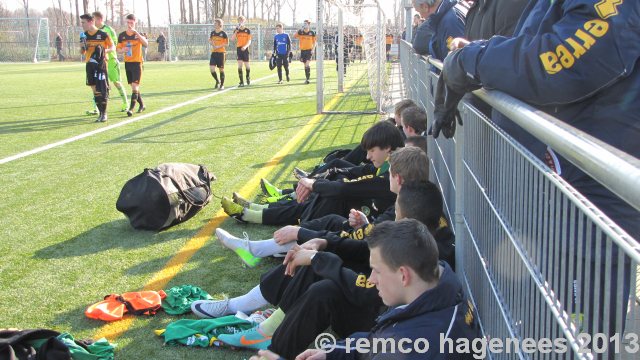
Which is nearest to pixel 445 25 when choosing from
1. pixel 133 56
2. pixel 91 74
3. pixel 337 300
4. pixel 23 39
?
pixel 337 300

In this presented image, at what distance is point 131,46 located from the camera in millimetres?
13922

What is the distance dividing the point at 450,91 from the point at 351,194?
7.77 ft

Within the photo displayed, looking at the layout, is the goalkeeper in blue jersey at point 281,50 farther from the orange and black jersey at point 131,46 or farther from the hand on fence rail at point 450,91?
the hand on fence rail at point 450,91

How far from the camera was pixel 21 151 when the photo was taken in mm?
9266

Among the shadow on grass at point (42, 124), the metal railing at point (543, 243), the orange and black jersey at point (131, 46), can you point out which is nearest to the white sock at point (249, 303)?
the metal railing at point (543, 243)

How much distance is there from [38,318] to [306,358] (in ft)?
6.26

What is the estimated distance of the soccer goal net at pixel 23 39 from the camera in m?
44.1

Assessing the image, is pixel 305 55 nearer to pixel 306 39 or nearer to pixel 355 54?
pixel 306 39

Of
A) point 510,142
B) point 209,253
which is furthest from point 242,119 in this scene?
point 510,142

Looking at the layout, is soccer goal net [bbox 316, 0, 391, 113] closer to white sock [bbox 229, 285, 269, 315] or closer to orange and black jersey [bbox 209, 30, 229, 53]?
orange and black jersey [bbox 209, 30, 229, 53]

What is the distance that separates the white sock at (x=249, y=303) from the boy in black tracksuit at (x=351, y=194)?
1228 millimetres

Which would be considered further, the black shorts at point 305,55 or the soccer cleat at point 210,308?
the black shorts at point 305,55

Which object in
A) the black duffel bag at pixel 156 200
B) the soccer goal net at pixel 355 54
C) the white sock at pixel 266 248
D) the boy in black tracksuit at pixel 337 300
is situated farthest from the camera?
the soccer goal net at pixel 355 54

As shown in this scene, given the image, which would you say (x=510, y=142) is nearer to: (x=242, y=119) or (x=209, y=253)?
(x=209, y=253)
